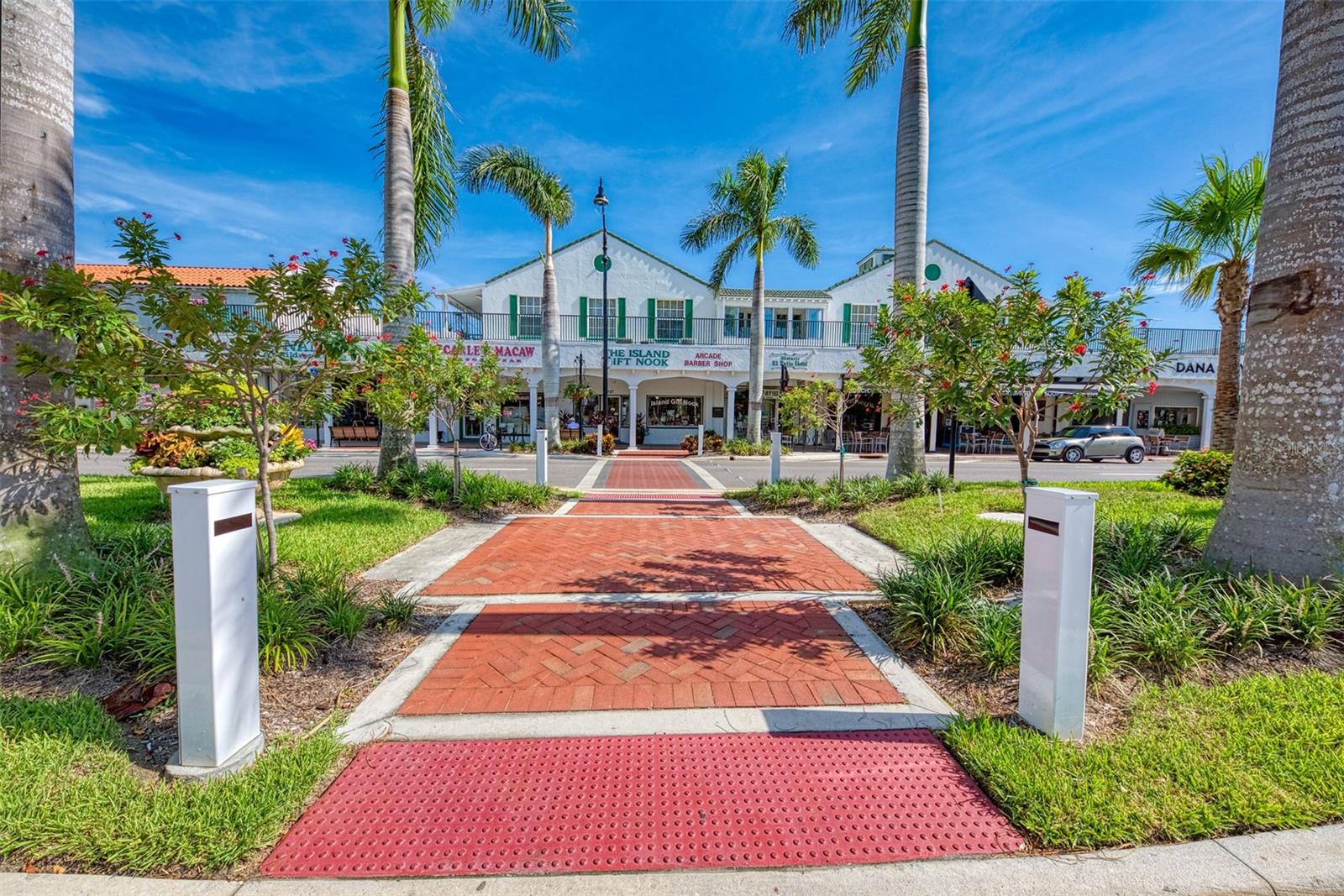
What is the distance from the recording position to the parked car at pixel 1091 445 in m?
21.7

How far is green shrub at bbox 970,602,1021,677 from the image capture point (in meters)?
3.28

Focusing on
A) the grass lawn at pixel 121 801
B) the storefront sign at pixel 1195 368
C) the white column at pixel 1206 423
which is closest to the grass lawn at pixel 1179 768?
the grass lawn at pixel 121 801

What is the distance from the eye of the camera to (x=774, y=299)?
25609 millimetres

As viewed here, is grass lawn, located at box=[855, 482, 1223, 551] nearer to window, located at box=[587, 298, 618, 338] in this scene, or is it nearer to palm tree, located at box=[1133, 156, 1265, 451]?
palm tree, located at box=[1133, 156, 1265, 451]

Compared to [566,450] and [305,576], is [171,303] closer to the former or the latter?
[305,576]

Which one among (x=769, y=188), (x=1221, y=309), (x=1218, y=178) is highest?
(x=769, y=188)

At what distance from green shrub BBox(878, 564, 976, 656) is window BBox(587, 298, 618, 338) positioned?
21.3 m

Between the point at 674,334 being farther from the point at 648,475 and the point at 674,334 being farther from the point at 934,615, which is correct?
the point at 934,615

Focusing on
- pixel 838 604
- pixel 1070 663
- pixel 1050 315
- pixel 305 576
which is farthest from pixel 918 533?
pixel 305 576

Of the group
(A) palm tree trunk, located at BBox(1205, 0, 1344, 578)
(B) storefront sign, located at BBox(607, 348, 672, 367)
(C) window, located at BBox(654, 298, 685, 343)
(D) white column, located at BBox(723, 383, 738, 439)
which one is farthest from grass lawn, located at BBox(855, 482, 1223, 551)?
(C) window, located at BBox(654, 298, 685, 343)

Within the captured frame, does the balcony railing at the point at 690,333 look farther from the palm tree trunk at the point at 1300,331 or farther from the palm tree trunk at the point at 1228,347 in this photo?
the palm tree trunk at the point at 1300,331

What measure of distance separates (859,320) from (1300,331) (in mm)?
23250

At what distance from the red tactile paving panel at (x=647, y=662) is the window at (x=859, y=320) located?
75.2ft

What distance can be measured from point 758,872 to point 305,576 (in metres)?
3.95
